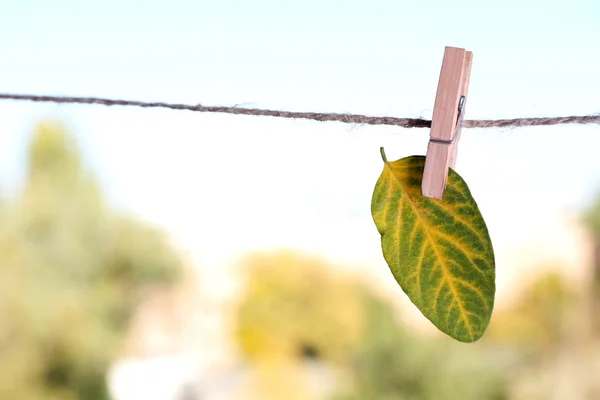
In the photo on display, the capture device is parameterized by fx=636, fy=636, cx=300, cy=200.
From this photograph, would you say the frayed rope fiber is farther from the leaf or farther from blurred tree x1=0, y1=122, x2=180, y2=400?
blurred tree x1=0, y1=122, x2=180, y2=400

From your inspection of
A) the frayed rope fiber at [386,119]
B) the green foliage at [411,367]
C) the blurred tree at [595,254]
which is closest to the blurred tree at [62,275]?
the green foliage at [411,367]

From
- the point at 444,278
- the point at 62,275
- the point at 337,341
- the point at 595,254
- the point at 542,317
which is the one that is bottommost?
the point at 337,341

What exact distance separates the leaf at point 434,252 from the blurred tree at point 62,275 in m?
4.48

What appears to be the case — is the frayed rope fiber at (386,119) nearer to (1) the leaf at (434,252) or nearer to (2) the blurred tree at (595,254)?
(1) the leaf at (434,252)

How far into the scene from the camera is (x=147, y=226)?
551 cm

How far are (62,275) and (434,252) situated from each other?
504 cm

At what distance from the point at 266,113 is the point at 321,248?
4.63 metres

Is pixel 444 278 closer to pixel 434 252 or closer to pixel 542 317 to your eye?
pixel 434 252

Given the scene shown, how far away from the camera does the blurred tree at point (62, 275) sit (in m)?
4.44

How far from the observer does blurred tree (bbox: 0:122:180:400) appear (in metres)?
4.44

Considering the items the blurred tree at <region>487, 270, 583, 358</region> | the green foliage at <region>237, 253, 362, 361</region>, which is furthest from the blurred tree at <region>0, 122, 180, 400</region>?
the blurred tree at <region>487, 270, 583, 358</region>

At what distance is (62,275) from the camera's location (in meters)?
4.91

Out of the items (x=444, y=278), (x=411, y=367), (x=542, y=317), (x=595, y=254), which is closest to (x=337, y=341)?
(x=411, y=367)

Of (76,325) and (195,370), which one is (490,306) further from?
(195,370)
